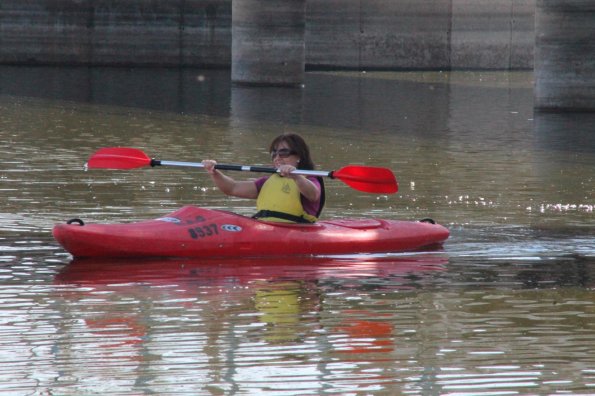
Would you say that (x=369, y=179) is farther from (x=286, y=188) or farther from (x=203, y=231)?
(x=203, y=231)

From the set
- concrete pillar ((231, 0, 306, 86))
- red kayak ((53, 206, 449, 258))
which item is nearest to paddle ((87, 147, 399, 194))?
red kayak ((53, 206, 449, 258))

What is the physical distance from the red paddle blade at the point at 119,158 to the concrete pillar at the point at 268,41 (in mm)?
18179

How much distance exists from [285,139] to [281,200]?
0.43 metres

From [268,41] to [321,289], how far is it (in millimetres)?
21090

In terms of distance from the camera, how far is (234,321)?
7398 millimetres

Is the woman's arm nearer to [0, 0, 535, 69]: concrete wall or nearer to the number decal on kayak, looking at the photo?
the number decal on kayak

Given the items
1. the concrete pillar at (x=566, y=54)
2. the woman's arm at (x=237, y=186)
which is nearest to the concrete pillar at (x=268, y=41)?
the concrete pillar at (x=566, y=54)

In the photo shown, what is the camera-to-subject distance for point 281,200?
985 centimetres

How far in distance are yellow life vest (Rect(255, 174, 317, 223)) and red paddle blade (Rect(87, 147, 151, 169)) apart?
134 centimetres

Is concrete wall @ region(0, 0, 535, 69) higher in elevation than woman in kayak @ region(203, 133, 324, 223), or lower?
higher

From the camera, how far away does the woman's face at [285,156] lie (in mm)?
Answer: 9773

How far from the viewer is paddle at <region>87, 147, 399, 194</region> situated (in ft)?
33.4

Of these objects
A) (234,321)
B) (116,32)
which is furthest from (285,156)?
(116,32)

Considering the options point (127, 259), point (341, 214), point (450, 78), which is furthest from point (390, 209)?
point (450, 78)
